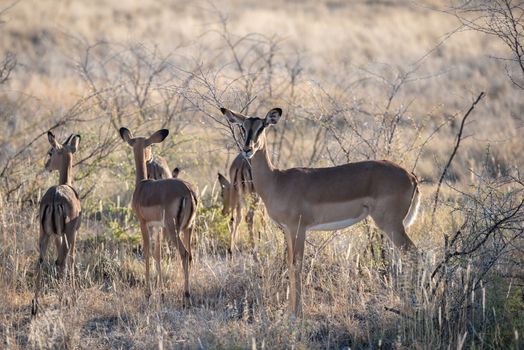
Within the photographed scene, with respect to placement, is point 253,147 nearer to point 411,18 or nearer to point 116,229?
point 116,229

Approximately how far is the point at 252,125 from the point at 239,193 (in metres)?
2.97

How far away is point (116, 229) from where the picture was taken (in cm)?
1057

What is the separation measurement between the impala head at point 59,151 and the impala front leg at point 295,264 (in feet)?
9.84

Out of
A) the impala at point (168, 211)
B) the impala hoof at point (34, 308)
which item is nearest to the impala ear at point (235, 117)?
the impala at point (168, 211)

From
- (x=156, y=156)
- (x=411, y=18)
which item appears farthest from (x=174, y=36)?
(x=156, y=156)

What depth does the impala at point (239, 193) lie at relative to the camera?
1122 centimetres

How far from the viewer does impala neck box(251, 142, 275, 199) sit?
348 inches

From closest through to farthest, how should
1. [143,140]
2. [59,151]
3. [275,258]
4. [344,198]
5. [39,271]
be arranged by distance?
[39,271] → [344,198] → [275,258] → [143,140] → [59,151]

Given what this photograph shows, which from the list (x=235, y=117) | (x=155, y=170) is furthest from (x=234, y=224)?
(x=235, y=117)

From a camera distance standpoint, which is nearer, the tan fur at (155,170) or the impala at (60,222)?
the impala at (60,222)

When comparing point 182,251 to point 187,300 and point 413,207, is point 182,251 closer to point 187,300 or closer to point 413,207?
point 187,300

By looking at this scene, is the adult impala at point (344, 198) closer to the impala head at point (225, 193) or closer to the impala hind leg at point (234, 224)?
the impala hind leg at point (234, 224)

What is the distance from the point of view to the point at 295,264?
27.8ft

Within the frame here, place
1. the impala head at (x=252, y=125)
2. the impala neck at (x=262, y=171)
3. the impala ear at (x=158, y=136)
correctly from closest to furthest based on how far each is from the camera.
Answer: the impala head at (x=252, y=125) < the impala neck at (x=262, y=171) < the impala ear at (x=158, y=136)
